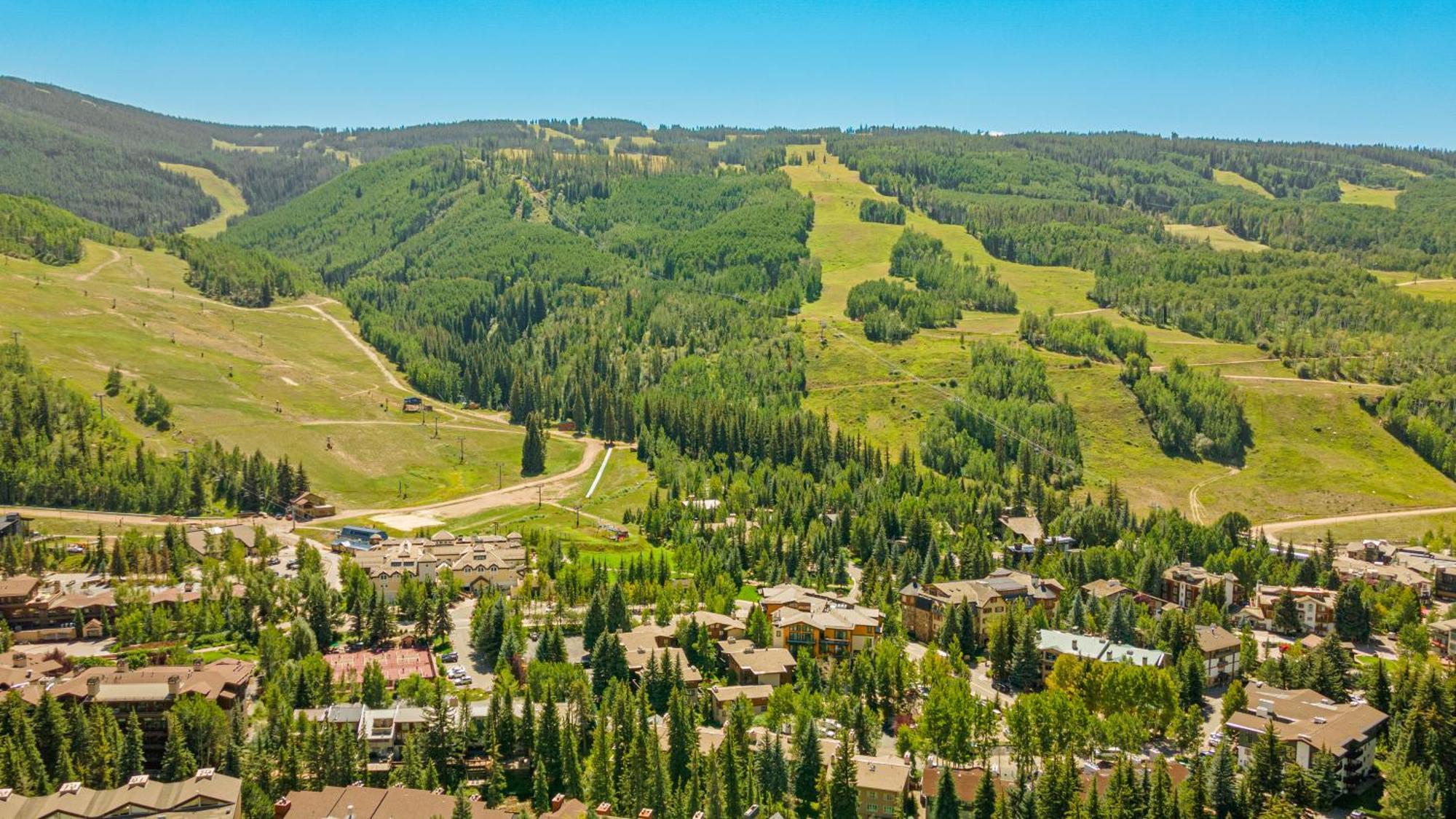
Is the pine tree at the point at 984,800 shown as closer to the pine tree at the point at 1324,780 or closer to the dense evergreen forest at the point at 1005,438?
the pine tree at the point at 1324,780

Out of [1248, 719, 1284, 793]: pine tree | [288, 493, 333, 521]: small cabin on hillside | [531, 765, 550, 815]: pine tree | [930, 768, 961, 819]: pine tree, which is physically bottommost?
[288, 493, 333, 521]: small cabin on hillside

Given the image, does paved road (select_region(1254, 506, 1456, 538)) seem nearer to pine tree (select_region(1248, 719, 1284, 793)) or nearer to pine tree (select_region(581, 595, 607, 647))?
pine tree (select_region(1248, 719, 1284, 793))

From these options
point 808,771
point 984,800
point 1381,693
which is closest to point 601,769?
point 808,771

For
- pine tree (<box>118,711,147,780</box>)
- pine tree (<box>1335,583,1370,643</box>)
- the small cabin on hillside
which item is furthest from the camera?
the small cabin on hillside

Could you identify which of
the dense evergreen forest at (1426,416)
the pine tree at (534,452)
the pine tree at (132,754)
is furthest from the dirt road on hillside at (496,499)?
the dense evergreen forest at (1426,416)

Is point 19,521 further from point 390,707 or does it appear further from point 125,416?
point 390,707

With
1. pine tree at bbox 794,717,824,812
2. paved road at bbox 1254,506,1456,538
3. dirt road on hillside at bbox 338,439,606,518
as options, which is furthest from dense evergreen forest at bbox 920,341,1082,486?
pine tree at bbox 794,717,824,812

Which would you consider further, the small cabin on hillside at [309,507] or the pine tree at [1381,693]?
the small cabin on hillside at [309,507]

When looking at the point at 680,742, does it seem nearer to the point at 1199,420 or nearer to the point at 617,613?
the point at 617,613
